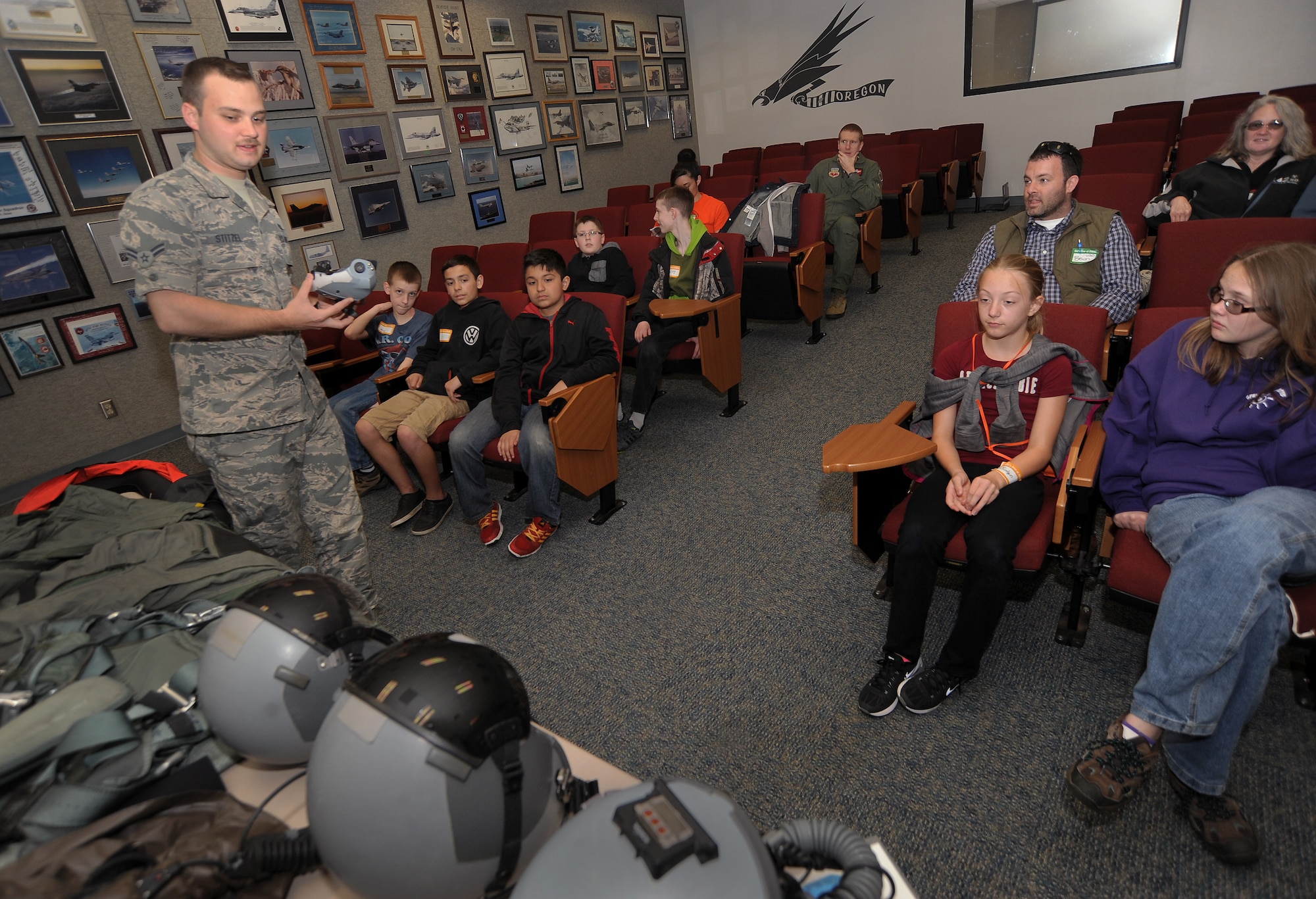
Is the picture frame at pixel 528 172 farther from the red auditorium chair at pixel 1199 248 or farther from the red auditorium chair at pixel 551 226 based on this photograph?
the red auditorium chair at pixel 1199 248

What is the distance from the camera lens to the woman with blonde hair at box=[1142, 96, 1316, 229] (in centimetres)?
306

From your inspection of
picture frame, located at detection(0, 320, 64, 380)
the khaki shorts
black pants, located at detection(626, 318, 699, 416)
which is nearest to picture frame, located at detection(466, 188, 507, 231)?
picture frame, located at detection(0, 320, 64, 380)

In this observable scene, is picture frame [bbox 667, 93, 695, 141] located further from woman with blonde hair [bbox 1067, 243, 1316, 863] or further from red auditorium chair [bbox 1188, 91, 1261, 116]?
woman with blonde hair [bbox 1067, 243, 1316, 863]

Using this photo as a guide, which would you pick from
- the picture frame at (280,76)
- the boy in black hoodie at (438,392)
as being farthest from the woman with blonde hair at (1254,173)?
the picture frame at (280,76)

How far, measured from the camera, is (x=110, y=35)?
13.9ft

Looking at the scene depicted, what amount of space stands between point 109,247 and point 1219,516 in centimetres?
570

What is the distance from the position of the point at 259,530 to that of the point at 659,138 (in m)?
8.44

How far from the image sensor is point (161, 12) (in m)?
4.45

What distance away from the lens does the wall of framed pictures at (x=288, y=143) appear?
4.05 meters

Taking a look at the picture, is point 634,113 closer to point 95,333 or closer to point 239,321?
point 95,333

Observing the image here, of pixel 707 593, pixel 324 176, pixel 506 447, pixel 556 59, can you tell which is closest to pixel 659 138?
pixel 556 59

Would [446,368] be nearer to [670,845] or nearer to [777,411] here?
[777,411]

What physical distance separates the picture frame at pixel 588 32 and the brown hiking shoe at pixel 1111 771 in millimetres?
8304

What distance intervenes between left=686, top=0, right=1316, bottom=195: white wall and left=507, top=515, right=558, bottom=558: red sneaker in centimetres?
770
